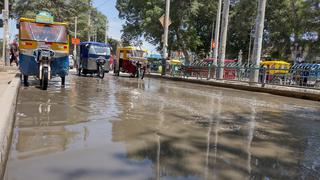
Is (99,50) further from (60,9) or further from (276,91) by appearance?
(60,9)

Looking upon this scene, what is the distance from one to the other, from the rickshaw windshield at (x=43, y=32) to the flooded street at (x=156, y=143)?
5.37m

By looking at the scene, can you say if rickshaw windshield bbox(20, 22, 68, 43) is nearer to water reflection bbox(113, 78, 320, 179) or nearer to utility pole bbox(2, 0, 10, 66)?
water reflection bbox(113, 78, 320, 179)

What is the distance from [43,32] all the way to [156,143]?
1055 centimetres

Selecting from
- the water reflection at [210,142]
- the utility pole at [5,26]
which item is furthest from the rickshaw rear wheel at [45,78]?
the utility pole at [5,26]

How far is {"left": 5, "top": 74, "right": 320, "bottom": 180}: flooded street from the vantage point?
513 centimetres

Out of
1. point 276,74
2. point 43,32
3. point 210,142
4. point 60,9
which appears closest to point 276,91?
point 276,74

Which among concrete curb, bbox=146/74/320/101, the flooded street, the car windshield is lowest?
the flooded street

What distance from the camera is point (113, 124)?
319 inches

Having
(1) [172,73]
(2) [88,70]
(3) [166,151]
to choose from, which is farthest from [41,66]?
(1) [172,73]

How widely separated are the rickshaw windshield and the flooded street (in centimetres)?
537

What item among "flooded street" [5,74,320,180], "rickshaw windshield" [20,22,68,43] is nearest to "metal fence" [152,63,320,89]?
"flooded street" [5,74,320,180]

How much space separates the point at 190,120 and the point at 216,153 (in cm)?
292

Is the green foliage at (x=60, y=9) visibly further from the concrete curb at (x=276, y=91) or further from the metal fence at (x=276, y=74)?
the concrete curb at (x=276, y=91)

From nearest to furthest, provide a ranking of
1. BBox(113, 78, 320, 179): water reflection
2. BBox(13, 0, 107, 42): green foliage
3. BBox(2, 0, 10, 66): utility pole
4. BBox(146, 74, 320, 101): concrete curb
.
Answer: BBox(113, 78, 320, 179): water reflection → BBox(146, 74, 320, 101): concrete curb → BBox(2, 0, 10, 66): utility pole → BBox(13, 0, 107, 42): green foliage
